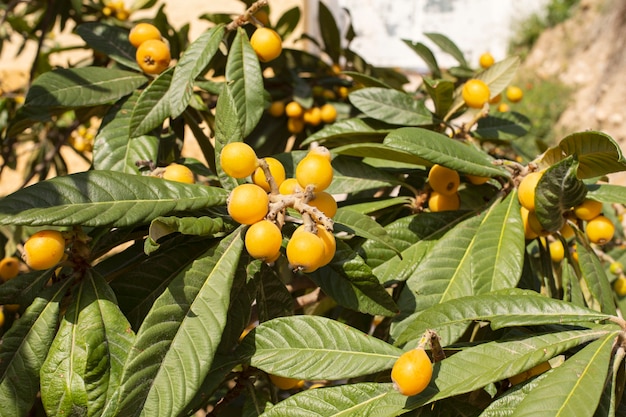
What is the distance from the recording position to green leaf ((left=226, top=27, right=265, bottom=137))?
1.12 meters

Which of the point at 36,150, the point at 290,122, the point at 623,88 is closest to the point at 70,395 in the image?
the point at 290,122

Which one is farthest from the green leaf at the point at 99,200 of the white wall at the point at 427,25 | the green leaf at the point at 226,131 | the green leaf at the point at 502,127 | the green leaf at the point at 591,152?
the white wall at the point at 427,25

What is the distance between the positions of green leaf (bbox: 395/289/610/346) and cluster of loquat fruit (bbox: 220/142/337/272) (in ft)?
0.71

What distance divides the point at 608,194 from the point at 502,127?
16.6 inches

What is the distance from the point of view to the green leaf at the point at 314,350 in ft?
2.80

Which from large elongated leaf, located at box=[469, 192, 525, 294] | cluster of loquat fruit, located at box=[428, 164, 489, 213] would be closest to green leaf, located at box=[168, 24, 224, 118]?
cluster of loquat fruit, located at box=[428, 164, 489, 213]

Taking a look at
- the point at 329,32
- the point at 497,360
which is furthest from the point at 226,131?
the point at 329,32

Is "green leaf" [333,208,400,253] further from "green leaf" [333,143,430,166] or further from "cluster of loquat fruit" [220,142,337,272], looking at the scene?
"green leaf" [333,143,430,166]

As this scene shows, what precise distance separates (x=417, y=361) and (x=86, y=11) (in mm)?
2020

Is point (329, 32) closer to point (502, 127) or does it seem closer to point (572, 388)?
point (502, 127)

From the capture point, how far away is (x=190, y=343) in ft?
2.59

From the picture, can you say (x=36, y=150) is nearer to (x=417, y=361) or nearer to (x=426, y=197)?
(x=426, y=197)

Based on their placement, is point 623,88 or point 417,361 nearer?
point 417,361

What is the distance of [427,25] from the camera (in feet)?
27.1
